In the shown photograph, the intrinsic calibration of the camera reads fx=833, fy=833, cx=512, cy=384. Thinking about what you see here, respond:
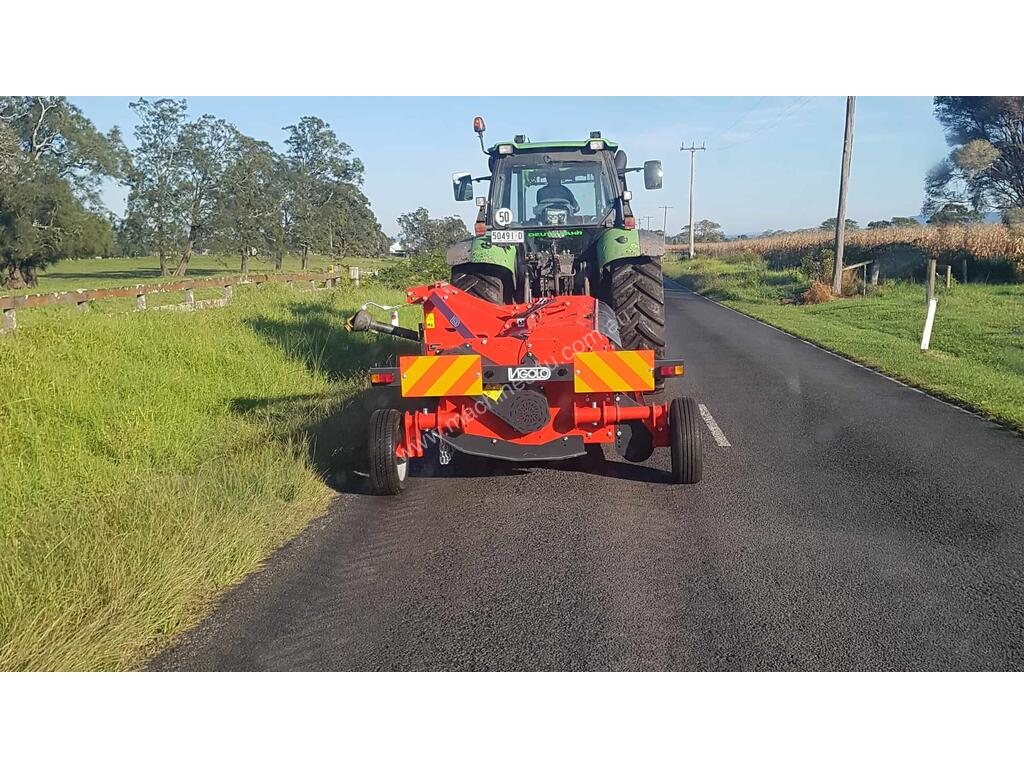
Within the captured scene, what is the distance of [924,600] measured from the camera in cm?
400

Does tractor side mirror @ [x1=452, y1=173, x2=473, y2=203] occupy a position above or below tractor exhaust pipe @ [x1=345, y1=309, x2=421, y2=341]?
above

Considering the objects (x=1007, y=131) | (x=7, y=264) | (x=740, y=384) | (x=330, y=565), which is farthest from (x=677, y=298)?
(x=7, y=264)

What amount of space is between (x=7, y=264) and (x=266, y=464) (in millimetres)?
40945

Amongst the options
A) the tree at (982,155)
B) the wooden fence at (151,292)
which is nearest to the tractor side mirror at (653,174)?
the wooden fence at (151,292)

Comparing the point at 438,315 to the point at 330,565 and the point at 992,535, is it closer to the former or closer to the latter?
the point at 330,565

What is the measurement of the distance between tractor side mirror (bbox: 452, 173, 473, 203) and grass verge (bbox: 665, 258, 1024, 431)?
19.4 feet

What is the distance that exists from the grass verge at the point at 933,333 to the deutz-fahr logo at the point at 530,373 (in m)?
4.89

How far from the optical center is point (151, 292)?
16.5 m

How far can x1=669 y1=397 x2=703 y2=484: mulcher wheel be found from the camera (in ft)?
19.3

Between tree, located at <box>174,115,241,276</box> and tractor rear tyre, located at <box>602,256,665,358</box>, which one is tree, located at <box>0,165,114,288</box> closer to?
tree, located at <box>174,115,241,276</box>

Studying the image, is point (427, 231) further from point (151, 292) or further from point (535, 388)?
point (535, 388)

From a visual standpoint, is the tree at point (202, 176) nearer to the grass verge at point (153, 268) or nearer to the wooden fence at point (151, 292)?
the grass verge at point (153, 268)

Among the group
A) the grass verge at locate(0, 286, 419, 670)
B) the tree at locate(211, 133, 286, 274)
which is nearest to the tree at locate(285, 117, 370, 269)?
the tree at locate(211, 133, 286, 274)

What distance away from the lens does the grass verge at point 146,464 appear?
392 centimetres
